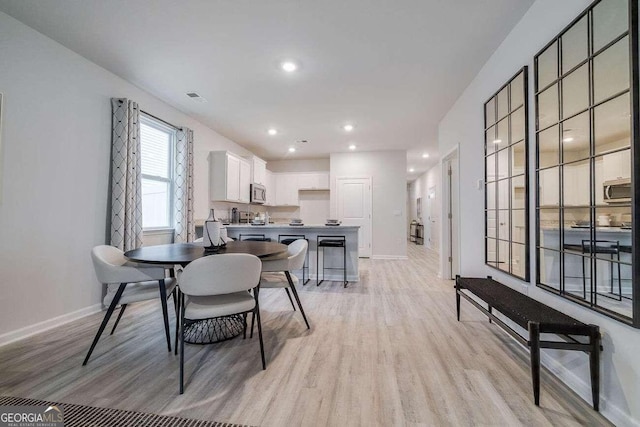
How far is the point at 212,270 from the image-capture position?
168 cm

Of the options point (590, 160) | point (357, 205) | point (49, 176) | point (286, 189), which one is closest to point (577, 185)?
point (590, 160)

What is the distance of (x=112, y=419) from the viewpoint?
1.38 metres

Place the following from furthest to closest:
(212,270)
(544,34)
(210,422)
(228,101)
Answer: (228,101), (544,34), (212,270), (210,422)

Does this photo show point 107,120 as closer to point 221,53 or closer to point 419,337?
point 221,53

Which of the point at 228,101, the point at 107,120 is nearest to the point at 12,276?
the point at 107,120

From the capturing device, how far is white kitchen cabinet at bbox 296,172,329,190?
24.2ft

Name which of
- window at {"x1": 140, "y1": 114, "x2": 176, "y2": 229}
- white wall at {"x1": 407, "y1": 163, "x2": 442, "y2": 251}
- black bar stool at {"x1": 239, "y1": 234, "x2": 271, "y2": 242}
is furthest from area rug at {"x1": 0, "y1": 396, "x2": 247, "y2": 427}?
white wall at {"x1": 407, "y1": 163, "x2": 442, "y2": 251}

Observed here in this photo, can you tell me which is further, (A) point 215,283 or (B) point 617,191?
(A) point 215,283

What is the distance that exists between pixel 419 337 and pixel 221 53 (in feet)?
10.9

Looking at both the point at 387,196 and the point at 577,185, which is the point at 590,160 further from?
the point at 387,196

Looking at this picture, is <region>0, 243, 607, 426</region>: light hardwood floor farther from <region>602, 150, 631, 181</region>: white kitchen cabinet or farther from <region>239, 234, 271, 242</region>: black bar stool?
<region>239, 234, 271, 242</region>: black bar stool

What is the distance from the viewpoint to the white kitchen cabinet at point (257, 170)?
618 cm

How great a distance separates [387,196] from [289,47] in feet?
15.6

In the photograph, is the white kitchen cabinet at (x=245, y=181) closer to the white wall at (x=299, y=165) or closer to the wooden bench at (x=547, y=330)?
the white wall at (x=299, y=165)
